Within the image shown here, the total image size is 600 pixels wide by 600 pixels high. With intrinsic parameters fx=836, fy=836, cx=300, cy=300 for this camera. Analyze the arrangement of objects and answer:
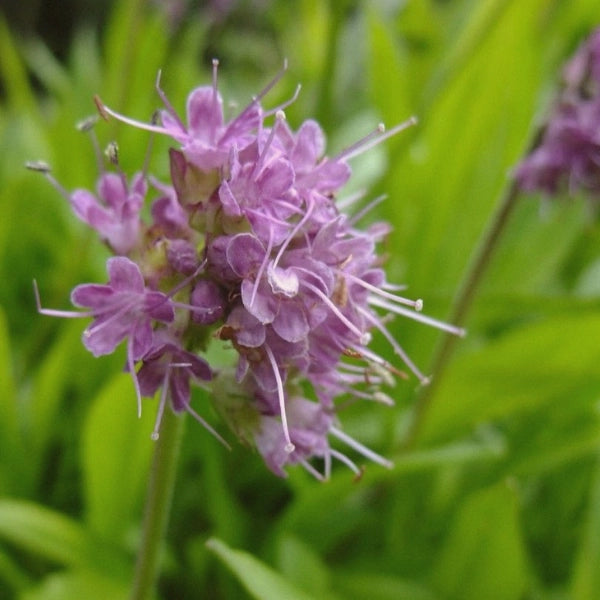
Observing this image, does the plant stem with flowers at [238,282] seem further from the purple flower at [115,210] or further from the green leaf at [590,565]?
the green leaf at [590,565]

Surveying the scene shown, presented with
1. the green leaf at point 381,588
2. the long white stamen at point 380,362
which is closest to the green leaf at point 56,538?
the green leaf at point 381,588

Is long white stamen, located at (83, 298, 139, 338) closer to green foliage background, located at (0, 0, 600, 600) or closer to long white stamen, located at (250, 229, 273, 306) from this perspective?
long white stamen, located at (250, 229, 273, 306)

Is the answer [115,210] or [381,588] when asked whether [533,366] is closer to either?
[381,588]

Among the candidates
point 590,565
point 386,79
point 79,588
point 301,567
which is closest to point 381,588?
point 301,567

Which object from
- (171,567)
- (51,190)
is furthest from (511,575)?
(51,190)

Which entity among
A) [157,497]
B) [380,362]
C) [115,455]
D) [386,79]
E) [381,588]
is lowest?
[381,588]

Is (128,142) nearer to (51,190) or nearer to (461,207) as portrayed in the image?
(51,190)

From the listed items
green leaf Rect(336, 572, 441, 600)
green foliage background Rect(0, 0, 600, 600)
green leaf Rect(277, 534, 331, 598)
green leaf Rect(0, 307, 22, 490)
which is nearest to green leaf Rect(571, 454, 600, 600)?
green foliage background Rect(0, 0, 600, 600)
